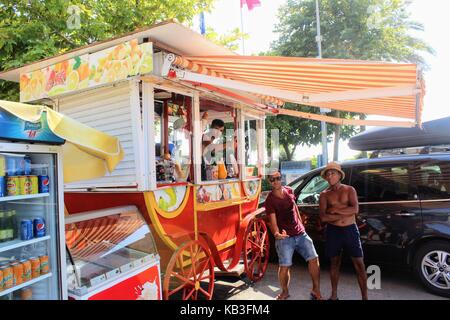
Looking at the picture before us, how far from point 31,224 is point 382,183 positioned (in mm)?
4152

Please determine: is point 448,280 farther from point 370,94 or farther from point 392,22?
point 392,22

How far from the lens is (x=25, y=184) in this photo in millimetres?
2602

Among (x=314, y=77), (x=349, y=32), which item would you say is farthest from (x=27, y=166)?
(x=349, y=32)

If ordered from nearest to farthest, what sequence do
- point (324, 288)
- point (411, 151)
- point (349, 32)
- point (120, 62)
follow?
point (120, 62) → point (324, 288) → point (411, 151) → point (349, 32)

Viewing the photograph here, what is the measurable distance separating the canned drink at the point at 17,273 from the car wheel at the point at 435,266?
428cm

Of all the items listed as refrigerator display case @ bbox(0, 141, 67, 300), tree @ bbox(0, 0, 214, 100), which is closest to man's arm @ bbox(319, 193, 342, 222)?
refrigerator display case @ bbox(0, 141, 67, 300)

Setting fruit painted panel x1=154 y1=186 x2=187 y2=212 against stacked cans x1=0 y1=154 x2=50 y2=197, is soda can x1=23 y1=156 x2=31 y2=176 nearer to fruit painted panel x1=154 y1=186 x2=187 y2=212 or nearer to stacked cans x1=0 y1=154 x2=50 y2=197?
stacked cans x1=0 y1=154 x2=50 y2=197

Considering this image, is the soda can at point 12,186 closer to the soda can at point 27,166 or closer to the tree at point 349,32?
the soda can at point 27,166

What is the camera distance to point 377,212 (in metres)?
4.67

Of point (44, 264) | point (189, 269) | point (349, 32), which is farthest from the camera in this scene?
point (349, 32)

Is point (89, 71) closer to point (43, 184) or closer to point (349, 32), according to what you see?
point (43, 184)
